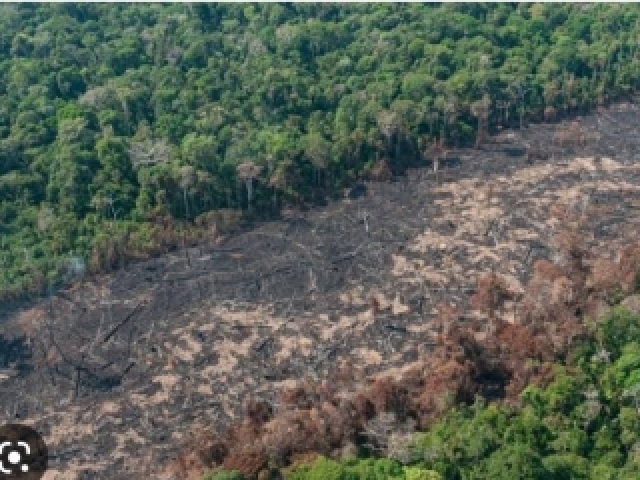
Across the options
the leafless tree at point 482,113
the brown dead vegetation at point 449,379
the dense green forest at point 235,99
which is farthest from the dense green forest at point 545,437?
the leafless tree at point 482,113

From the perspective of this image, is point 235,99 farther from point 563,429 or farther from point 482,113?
point 563,429

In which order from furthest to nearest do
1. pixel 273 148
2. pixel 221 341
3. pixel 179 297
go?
pixel 273 148 → pixel 179 297 → pixel 221 341

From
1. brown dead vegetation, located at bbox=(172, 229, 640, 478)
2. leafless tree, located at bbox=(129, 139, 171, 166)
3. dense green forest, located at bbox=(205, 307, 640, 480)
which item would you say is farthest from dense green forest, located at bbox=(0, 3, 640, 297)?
dense green forest, located at bbox=(205, 307, 640, 480)

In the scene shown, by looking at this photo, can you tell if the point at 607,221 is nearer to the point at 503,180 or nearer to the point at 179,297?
the point at 503,180

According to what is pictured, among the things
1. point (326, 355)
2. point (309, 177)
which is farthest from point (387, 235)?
point (326, 355)

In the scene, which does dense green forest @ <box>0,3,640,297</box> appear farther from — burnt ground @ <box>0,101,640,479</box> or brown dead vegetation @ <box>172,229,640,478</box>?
brown dead vegetation @ <box>172,229,640,478</box>
